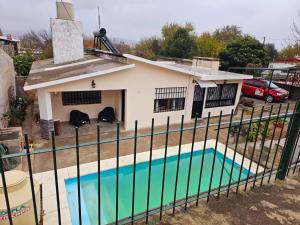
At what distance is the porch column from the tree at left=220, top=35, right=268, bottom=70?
77.9 feet

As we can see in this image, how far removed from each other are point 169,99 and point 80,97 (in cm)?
514

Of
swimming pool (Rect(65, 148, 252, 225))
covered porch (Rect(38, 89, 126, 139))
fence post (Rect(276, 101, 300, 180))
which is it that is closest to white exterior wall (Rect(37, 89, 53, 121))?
covered porch (Rect(38, 89, 126, 139))

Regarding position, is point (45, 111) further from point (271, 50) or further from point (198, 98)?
point (271, 50)

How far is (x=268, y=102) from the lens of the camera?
62.6ft

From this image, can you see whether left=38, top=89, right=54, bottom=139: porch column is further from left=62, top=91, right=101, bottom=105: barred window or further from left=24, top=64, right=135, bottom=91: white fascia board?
left=62, top=91, right=101, bottom=105: barred window

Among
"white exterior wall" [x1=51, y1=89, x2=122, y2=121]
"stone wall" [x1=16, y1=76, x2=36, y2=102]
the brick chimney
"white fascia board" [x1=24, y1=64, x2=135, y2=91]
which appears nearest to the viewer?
"white fascia board" [x1=24, y1=64, x2=135, y2=91]

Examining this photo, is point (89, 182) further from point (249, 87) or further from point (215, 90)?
point (249, 87)

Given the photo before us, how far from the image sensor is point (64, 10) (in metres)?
12.9

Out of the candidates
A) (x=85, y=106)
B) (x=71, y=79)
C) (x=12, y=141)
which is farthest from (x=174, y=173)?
(x=85, y=106)

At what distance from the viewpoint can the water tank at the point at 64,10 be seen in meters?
12.8

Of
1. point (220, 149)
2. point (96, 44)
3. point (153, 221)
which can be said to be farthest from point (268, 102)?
point (153, 221)

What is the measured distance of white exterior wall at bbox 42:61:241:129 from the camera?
10180 mm

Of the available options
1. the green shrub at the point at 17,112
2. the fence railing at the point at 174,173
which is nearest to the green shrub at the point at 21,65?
the green shrub at the point at 17,112

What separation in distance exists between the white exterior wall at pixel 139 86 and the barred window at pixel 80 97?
14.3 inches
